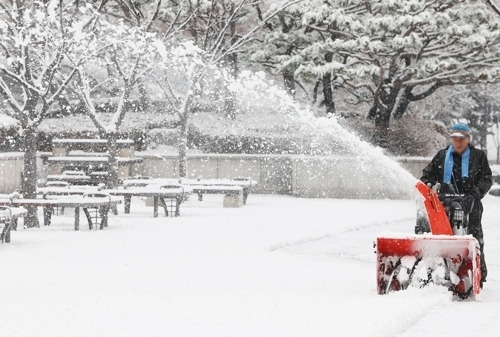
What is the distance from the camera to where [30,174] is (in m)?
19.0

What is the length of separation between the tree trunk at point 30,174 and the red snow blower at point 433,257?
34.0ft

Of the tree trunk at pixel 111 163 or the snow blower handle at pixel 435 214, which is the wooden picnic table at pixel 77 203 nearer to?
the tree trunk at pixel 111 163

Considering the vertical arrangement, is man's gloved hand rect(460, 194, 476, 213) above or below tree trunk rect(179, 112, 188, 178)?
below

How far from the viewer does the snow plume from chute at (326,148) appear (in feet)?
100

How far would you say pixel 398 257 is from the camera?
31.8 ft

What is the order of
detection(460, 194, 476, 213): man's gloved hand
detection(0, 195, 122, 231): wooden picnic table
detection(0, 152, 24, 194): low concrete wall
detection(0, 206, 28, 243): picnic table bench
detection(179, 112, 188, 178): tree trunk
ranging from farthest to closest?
detection(179, 112, 188, 178): tree trunk < detection(0, 152, 24, 194): low concrete wall < detection(0, 195, 122, 231): wooden picnic table < detection(0, 206, 28, 243): picnic table bench < detection(460, 194, 476, 213): man's gloved hand

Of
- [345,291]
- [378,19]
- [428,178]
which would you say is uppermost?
[378,19]

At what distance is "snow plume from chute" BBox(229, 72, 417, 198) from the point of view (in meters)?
30.5

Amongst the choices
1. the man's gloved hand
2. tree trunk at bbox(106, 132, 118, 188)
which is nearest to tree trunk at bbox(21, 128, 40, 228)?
tree trunk at bbox(106, 132, 118, 188)

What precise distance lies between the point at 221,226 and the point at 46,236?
3703 millimetres

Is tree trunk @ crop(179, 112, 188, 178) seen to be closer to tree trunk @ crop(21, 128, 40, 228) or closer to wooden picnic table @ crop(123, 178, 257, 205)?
wooden picnic table @ crop(123, 178, 257, 205)

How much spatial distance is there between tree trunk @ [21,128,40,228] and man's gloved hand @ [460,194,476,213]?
420 inches

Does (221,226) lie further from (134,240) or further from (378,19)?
(378,19)

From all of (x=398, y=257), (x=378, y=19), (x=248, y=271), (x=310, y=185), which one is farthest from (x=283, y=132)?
(x=398, y=257)
